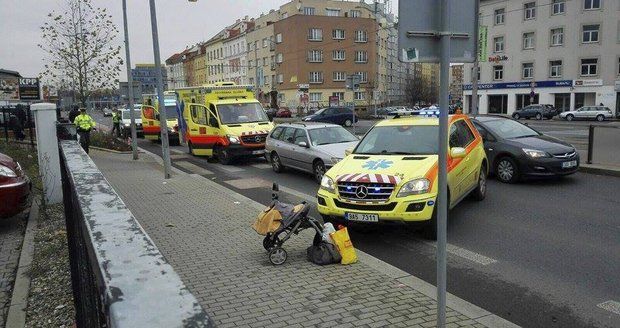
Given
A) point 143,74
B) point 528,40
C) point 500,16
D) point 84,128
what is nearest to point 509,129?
point 143,74

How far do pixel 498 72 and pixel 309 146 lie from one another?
49979 millimetres

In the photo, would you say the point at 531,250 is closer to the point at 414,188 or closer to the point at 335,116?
the point at 414,188

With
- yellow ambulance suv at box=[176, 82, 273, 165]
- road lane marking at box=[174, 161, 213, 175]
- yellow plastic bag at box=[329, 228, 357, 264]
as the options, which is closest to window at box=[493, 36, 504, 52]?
yellow ambulance suv at box=[176, 82, 273, 165]

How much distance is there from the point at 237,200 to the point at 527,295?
250 inches

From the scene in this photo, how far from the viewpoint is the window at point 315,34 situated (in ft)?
238

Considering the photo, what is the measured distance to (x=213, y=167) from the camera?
1702 centimetres

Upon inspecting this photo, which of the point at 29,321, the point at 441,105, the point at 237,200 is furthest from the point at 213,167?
the point at 441,105

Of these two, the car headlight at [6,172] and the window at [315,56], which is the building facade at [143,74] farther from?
the window at [315,56]

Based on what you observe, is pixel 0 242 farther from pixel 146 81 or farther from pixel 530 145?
pixel 146 81

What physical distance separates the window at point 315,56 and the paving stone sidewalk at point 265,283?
6536 centimetres

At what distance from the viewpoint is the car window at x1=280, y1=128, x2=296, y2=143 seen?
47.0ft

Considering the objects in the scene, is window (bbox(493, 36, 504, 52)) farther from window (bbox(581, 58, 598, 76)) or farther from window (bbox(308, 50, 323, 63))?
window (bbox(308, 50, 323, 63))

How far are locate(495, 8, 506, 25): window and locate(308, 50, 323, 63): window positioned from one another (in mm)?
25263

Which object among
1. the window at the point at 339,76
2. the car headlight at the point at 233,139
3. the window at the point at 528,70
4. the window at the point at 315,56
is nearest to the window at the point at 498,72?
the window at the point at 528,70
